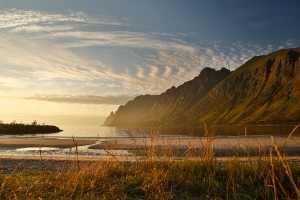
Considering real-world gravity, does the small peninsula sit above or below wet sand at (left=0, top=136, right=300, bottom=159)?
above

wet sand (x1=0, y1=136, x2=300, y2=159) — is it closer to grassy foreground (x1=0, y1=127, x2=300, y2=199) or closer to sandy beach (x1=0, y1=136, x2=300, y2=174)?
sandy beach (x1=0, y1=136, x2=300, y2=174)

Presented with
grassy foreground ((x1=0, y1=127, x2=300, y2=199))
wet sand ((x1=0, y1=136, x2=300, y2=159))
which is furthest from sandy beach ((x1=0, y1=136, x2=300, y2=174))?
grassy foreground ((x1=0, y1=127, x2=300, y2=199))

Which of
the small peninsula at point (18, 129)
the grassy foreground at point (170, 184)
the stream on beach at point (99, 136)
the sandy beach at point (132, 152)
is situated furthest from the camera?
the small peninsula at point (18, 129)

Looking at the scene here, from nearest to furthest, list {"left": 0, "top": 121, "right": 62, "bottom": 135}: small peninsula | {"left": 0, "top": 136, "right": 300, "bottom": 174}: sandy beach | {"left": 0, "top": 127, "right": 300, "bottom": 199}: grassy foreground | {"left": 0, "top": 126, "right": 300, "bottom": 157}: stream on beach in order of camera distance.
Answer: {"left": 0, "top": 127, "right": 300, "bottom": 199}: grassy foreground, {"left": 0, "top": 136, "right": 300, "bottom": 174}: sandy beach, {"left": 0, "top": 126, "right": 300, "bottom": 157}: stream on beach, {"left": 0, "top": 121, "right": 62, "bottom": 135}: small peninsula

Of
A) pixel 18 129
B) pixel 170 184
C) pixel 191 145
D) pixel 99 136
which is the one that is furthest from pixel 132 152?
pixel 18 129

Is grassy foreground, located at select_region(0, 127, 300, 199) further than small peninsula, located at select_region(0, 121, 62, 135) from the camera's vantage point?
No

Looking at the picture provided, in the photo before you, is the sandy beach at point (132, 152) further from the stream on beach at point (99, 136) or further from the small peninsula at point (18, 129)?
the small peninsula at point (18, 129)

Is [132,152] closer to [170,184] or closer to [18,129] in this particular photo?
[170,184]

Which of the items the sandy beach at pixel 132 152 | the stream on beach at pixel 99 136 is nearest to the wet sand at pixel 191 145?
the sandy beach at pixel 132 152

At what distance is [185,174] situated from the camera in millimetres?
8062

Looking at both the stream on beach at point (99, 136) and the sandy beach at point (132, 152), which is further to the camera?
the stream on beach at point (99, 136)

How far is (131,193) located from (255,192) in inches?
125

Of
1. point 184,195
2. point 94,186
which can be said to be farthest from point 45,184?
point 184,195

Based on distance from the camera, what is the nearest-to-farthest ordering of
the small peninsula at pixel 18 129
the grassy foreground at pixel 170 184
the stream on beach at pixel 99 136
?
the grassy foreground at pixel 170 184, the stream on beach at pixel 99 136, the small peninsula at pixel 18 129
